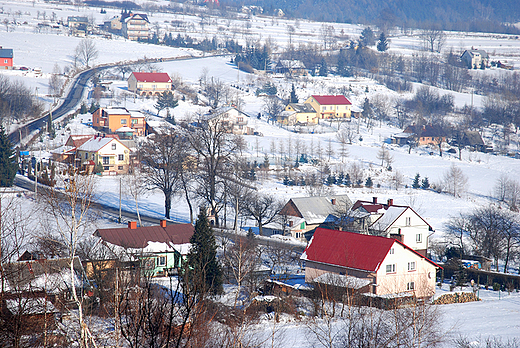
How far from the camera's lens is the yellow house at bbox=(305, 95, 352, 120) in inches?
3337

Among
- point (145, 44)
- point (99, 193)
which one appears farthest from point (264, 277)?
point (145, 44)

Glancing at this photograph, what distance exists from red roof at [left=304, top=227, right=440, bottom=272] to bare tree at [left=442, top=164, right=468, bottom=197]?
87.1 ft

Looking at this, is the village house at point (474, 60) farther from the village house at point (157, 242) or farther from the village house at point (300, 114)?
the village house at point (157, 242)

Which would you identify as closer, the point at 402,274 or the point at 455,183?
the point at 402,274

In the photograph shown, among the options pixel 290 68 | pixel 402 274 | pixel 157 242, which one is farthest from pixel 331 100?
pixel 402 274

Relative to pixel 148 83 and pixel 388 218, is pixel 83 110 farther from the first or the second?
pixel 388 218

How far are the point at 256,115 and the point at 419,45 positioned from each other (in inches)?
3349

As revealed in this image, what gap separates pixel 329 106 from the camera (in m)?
84.9

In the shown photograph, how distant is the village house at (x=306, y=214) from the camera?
38906mm

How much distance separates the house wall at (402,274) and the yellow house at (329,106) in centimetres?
5704

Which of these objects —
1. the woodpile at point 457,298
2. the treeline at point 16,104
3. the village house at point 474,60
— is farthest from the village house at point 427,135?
the village house at point 474,60

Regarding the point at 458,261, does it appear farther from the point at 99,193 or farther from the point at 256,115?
the point at 256,115

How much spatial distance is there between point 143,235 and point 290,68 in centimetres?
8197

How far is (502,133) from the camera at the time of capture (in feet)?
273
